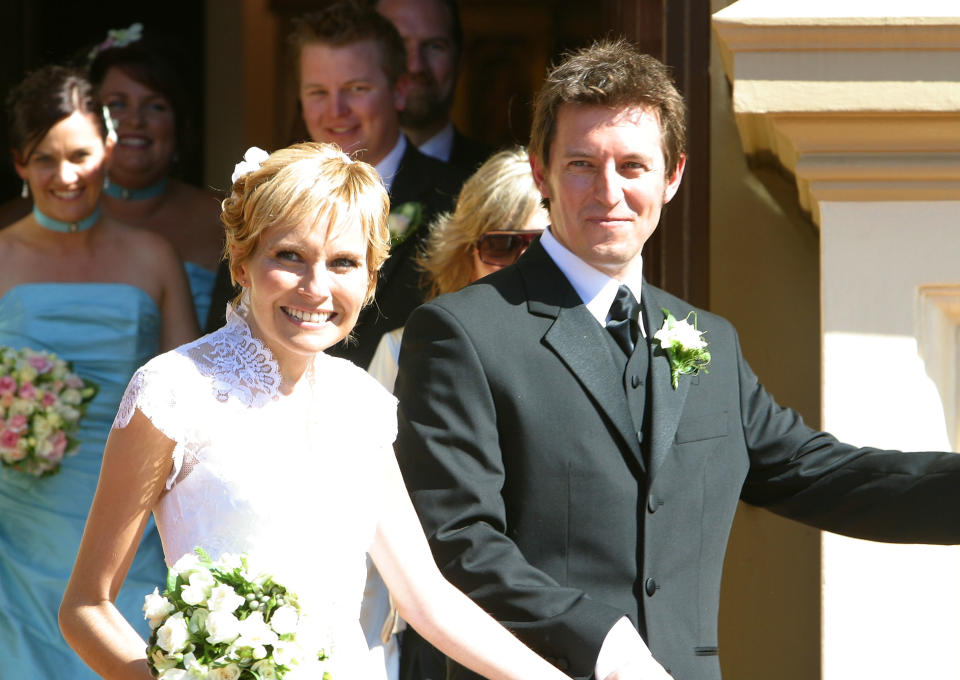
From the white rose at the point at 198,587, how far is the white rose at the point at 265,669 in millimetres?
128

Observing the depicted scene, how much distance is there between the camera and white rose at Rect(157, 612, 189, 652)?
7.51 ft

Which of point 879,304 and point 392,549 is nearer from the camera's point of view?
point 392,549

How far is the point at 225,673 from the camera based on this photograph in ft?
7.54

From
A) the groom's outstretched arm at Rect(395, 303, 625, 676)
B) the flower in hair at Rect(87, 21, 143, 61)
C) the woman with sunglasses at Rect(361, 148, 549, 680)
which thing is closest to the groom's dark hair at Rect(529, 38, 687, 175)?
the groom's outstretched arm at Rect(395, 303, 625, 676)

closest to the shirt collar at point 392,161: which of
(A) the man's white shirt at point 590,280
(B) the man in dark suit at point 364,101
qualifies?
(B) the man in dark suit at point 364,101

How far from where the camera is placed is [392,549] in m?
2.79

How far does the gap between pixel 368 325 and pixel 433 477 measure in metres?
1.49

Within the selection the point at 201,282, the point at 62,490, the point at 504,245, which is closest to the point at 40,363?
the point at 62,490

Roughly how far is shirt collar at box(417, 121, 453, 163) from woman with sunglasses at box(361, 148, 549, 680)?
50.8 inches

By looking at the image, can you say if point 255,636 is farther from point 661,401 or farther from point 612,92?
point 612,92

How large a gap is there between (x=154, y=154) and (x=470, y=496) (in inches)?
117

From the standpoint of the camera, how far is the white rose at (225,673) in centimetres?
229

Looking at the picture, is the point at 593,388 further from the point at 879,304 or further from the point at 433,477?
the point at 879,304

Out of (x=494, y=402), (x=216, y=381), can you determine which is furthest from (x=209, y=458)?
(x=494, y=402)
